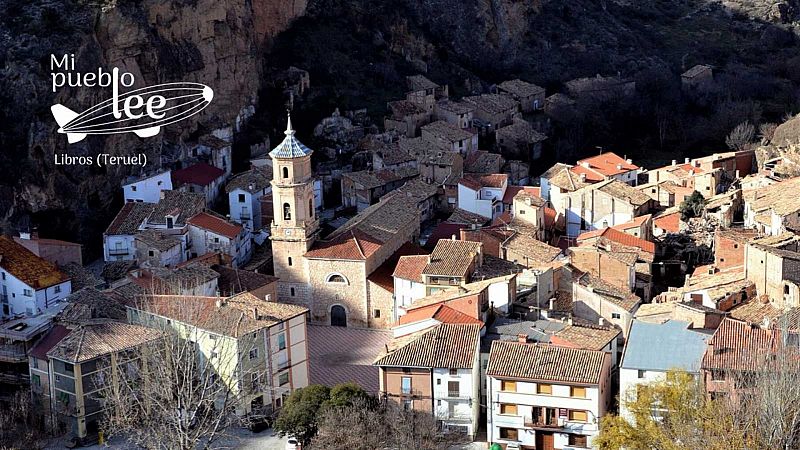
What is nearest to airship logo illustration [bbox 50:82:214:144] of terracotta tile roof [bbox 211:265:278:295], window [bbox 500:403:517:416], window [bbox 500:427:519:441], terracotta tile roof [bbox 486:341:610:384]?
terracotta tile roof [bbox 211:265:278:295]

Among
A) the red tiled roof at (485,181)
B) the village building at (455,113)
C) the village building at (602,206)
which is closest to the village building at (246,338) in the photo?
the red tiled roof at (485,181)

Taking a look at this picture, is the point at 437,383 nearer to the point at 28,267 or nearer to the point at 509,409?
the point at 509,409

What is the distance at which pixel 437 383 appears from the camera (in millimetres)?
38094

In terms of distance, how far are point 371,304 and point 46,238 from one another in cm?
1354

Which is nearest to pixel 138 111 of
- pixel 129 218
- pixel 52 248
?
pixel 129 218

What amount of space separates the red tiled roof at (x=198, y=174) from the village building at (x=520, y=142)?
48.4 feet

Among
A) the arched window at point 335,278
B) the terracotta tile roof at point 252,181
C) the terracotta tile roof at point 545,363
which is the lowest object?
the terracotta tile roof at point 545,363

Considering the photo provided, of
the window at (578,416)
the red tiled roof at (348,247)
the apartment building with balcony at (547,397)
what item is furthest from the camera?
Result: the red tiled roof at (348,247)

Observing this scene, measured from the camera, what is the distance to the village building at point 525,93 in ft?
239

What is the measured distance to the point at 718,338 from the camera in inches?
1455

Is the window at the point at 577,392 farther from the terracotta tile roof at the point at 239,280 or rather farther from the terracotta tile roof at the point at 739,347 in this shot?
the terracotta tile roof at the point at 239,280

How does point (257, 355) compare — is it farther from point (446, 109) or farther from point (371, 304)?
point (446, 109)

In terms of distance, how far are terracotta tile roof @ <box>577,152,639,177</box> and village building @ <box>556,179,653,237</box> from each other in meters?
2.90

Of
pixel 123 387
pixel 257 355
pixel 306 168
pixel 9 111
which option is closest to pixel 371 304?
pixel 306 168
